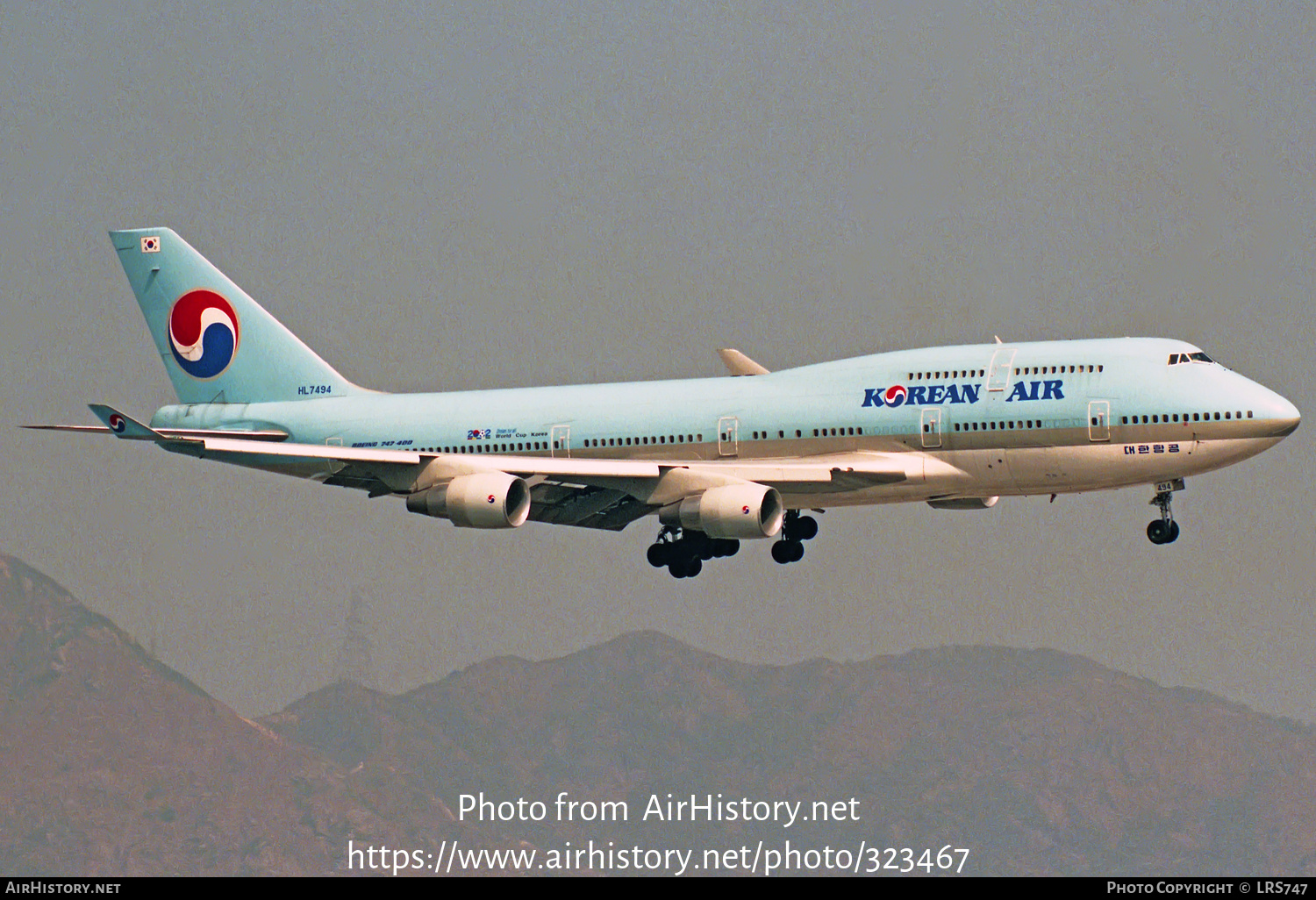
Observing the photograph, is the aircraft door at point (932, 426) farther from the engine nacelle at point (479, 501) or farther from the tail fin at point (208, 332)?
the tail fin at point (208, 332)

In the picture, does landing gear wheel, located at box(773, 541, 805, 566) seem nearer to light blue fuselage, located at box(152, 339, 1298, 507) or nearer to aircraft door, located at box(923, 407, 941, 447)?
light blue fuselage, located at box(152, 339, 1298, 507)

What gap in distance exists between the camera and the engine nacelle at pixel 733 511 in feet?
183

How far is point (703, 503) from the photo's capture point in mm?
56469

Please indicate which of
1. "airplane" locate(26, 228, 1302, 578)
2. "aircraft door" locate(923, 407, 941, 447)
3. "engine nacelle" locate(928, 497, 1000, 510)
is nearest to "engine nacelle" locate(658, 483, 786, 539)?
"airplane" locate(26, 228, 1302, 578)

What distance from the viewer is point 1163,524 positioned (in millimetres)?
57750

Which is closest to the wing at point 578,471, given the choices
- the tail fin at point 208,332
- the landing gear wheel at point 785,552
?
the landing gear wheel at point 785,552

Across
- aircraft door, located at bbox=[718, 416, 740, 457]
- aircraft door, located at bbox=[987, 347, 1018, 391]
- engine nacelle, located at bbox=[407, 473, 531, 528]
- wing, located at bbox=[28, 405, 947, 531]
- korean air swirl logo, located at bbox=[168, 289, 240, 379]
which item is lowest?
engine nacelle, located at bbox=[407, 473, 531, 528]

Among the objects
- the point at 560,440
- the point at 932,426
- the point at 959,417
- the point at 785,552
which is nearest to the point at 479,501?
the point at 560,440

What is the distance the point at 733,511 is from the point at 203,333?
2475cm

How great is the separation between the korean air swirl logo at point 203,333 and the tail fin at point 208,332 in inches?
1.3

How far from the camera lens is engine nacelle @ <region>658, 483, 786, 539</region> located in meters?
55.7

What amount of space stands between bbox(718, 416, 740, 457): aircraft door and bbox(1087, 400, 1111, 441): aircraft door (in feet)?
35.6

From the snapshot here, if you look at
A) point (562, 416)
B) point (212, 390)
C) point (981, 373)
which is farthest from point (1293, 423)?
point (212, 390)
